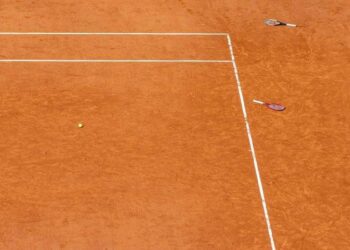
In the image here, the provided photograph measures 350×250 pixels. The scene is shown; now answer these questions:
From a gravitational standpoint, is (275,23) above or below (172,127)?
above

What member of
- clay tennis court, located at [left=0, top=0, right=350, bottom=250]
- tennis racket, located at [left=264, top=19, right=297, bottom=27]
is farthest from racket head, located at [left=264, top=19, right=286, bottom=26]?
clay tennis court, located at [left=0, top=0, right=350, bottom=250]

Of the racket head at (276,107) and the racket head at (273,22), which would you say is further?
the racket head at (273,22)

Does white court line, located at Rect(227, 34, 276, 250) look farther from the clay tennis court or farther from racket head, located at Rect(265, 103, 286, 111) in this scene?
racket head, located at Rect(265, 103, 286, 111)

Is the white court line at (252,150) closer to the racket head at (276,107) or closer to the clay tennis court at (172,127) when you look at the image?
the clay tennis court at (172,127)

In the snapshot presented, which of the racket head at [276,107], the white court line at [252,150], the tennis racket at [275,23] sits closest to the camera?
the white court line at [252,150]

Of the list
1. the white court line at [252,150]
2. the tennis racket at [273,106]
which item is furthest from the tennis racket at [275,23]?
the tennis racket at [273,106]

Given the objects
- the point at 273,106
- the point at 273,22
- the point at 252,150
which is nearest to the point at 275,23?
the point at 273,22

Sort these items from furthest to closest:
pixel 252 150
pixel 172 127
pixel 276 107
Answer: pixel 276 107, pixel 172 127, pixel 252 150

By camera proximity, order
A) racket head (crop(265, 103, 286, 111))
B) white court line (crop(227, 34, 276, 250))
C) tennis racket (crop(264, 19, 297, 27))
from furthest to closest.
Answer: tennis racket (crop(264, 19, 297, 27)) < racket head (crop(265, 103, 286, 111)) < white court line (crop(227, 34, 276, 250))

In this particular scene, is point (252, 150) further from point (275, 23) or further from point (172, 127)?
point (275, 23)
